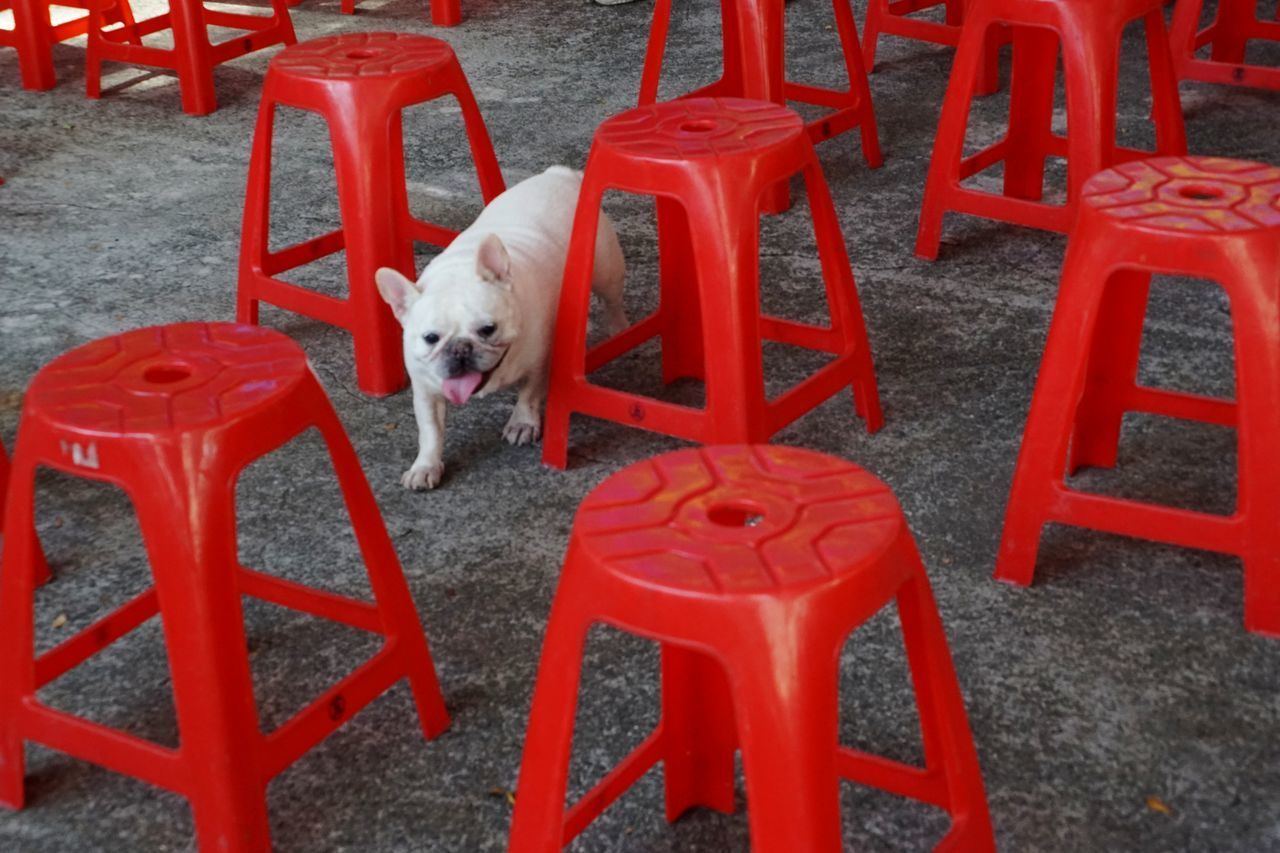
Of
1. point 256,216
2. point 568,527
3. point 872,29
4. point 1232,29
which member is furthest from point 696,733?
point 1232,29

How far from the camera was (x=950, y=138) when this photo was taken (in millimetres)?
3604

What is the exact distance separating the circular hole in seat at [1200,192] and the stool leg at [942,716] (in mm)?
1041

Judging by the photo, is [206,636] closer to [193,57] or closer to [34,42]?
[193,57]

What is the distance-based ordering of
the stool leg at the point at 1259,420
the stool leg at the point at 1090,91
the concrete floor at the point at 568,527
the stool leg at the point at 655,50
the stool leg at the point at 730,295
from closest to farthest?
the concrete floor at the point at 568,527 < the stool leg at the point at 1259,420 < the stool leg at the point at 730,295 < the stool leg at the point at 1090,91 < the stool leg at the point at 655,50

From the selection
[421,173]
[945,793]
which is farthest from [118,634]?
[421,173]

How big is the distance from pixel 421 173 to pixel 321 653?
2.32 meters

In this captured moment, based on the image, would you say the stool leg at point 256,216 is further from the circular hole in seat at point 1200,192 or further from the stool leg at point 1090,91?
the circular hole in seat at point 1200,192

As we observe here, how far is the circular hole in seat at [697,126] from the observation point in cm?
277

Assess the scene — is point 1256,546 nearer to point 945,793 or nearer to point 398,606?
point 945,793

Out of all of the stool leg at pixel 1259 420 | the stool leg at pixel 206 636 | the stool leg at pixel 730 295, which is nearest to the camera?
the stool leg at pixel 206 636

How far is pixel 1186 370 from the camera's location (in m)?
3.11

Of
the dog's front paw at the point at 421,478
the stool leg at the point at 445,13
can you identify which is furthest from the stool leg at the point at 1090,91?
the stool leg at the point at 445,13

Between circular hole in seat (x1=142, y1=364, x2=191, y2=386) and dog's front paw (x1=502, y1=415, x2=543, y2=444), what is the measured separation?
1089 mm

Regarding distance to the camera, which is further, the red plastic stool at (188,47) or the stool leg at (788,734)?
the red plastic stool at (188,47)
